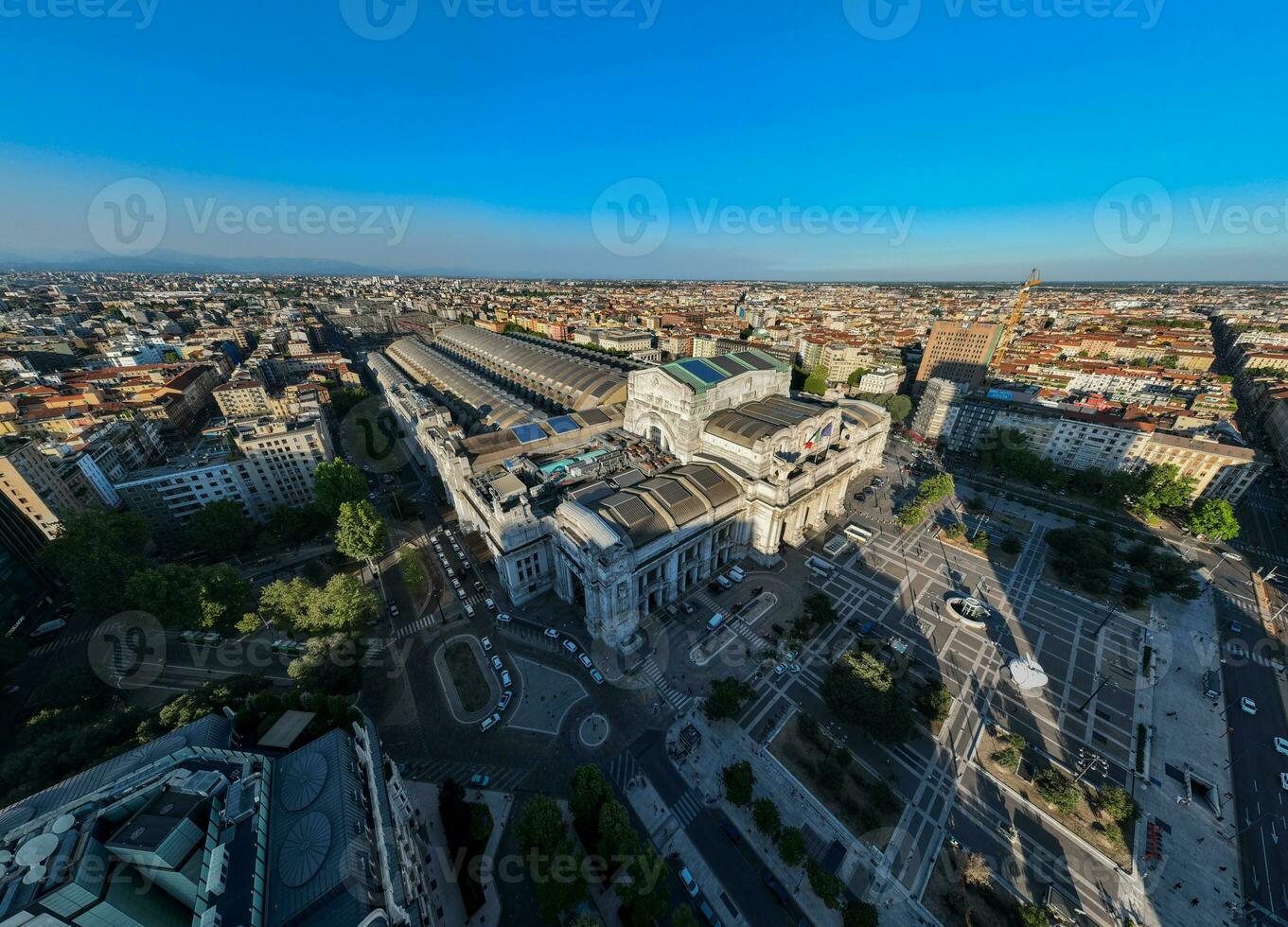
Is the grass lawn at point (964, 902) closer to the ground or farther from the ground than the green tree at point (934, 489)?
closer to the ground

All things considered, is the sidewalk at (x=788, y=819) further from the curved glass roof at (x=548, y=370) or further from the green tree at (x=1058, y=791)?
the curved glass roof at (x=548, y=370)

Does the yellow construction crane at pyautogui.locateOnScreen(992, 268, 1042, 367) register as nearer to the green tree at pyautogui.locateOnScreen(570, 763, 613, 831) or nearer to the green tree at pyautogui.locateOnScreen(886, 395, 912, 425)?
the green tree at pyautogui.locateOnScreen(886, 395, 912, 425)

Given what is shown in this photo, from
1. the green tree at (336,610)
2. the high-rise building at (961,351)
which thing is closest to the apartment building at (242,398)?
the green tree at (336,610)

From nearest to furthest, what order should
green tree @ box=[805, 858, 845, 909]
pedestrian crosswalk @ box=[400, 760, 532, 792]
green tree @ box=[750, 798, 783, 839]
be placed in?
green tree @ box=[805, 858, 845, 909]
green tree @ box=[750, 798, 783, 839]
pedestrian crosswalk @ box=[400, 760, 532, 792]

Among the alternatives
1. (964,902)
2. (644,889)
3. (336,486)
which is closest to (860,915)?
(964,902)

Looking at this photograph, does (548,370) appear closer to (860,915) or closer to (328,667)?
(328,667)

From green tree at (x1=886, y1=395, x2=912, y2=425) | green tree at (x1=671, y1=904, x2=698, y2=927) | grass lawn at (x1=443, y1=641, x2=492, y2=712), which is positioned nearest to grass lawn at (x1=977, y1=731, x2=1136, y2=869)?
green tree at (x1=671, y1=904, x2=698, y2=927)

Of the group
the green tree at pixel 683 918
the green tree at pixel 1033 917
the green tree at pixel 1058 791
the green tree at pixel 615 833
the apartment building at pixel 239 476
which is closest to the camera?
the green tree at pixel 683 918
